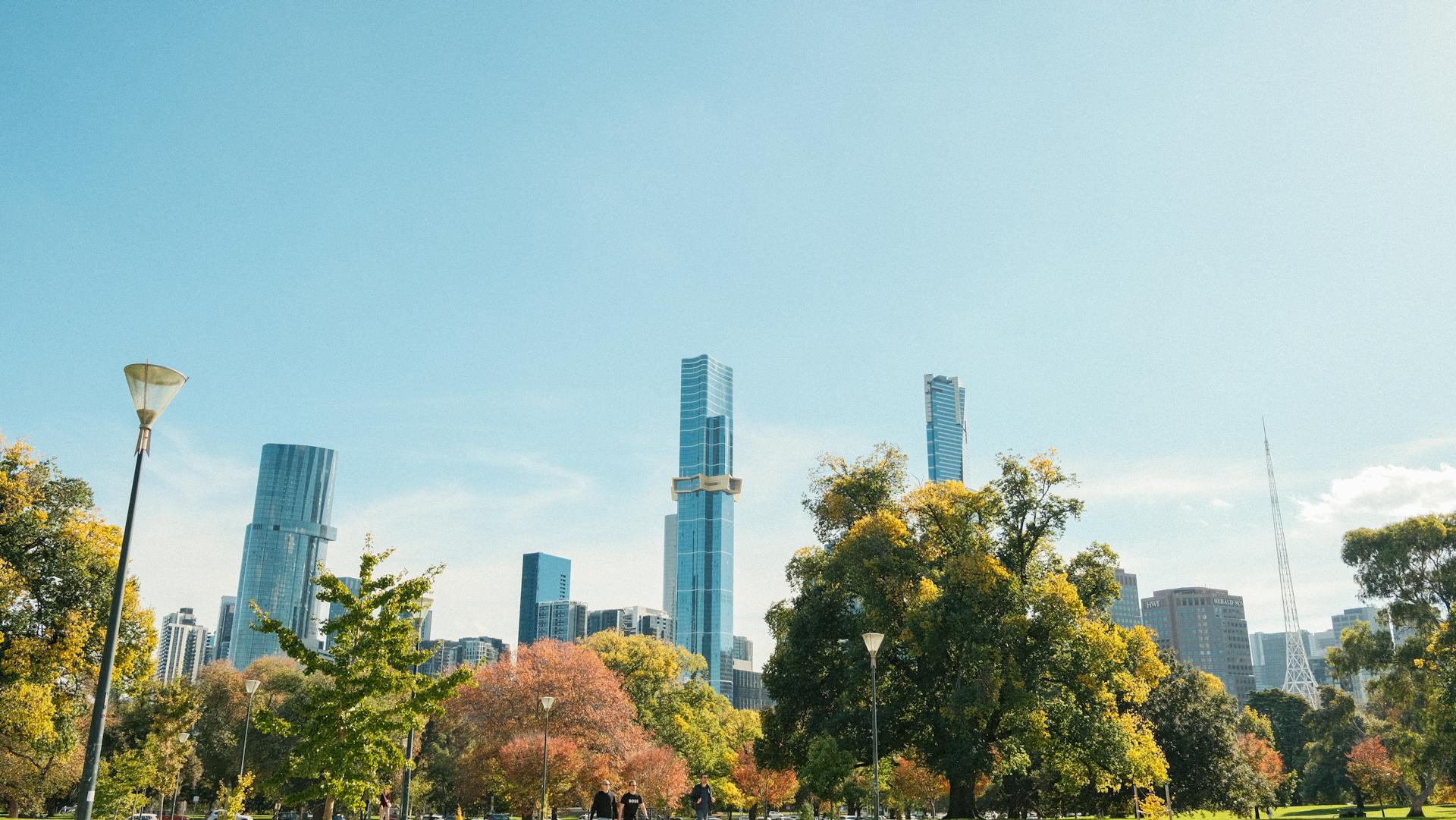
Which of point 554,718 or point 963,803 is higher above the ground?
point 554,718

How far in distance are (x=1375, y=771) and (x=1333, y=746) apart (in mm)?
13140

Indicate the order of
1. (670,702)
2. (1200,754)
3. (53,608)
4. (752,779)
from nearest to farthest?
(53,608), (1200,754), (670,702), (752,779)

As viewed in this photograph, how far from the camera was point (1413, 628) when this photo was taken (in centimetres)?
4066

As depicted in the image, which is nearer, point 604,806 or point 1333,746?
point 604,806

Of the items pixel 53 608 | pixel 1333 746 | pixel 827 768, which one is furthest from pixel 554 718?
pixel 1333 746

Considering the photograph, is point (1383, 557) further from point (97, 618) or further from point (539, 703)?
point (97, 618)

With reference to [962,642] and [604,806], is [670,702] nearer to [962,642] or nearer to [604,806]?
[962,642]

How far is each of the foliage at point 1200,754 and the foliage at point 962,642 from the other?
34.2ft

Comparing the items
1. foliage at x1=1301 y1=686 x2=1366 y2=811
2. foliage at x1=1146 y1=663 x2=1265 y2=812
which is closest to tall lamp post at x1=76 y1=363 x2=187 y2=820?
foliage at x1=1146 y1=663 x2=1265 y2=812

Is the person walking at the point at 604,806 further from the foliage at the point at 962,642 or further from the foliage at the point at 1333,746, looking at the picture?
the foliage at the point at 1333,746

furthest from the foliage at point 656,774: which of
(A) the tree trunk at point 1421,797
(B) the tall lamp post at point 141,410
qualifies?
(A) the tree trunk at point 1421,797

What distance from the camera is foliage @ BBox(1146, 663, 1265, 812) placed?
1766 inches

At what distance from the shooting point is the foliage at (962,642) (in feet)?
102

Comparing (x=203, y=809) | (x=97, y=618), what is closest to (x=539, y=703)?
(x=97, y=618)
